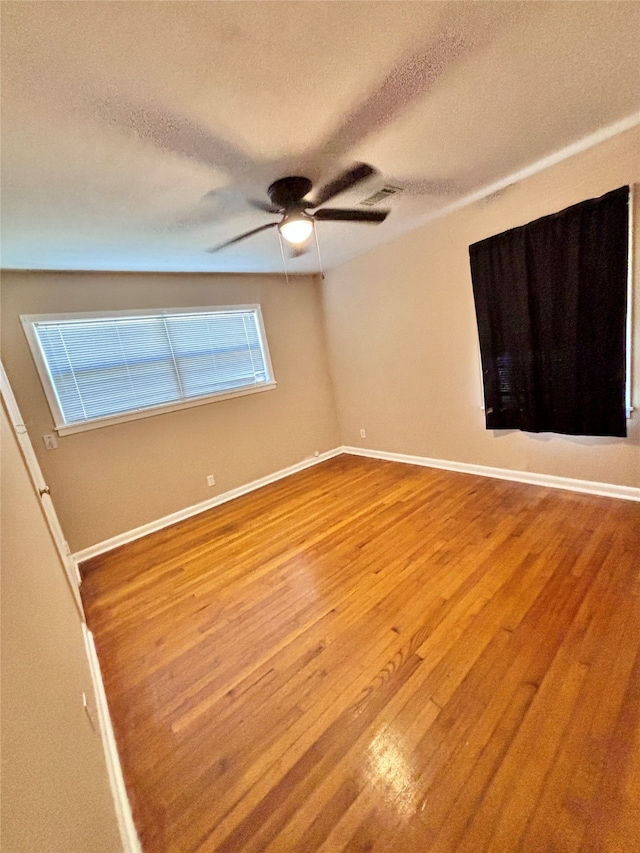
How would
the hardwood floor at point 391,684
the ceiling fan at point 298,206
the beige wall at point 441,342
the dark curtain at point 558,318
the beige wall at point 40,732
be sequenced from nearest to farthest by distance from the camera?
1. the beige wall at point 40,732
2. the hardwood floor at point 391,684
3. the ceiling fan at point 298,206
4. the dark curtain at point 558,318
5. the beige wall at point 441,342

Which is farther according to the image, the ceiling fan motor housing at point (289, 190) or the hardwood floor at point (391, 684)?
the ceiling fan motor housing at point (289, 190)

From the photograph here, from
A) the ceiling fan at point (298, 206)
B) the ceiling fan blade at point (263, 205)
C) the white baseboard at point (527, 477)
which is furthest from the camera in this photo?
the white baseboard at point (527, 477)

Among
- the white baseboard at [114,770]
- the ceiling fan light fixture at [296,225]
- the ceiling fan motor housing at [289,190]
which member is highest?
the ceiling fan motor housing at [289,190]

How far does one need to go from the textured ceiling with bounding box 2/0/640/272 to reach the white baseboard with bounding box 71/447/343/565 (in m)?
2.45

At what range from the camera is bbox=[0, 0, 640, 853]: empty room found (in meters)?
1.05

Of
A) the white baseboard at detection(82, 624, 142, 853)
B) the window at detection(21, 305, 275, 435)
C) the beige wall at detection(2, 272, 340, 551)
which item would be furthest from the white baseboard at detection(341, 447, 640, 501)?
the white baseboard at detection(82, 624, 142, 853)

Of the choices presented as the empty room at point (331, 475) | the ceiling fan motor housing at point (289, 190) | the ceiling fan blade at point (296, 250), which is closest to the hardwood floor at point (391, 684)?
the empty room at point (331, 475)

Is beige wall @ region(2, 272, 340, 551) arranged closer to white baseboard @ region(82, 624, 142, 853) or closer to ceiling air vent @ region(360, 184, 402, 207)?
white baseboard @ region(82, 624, 142, 853)

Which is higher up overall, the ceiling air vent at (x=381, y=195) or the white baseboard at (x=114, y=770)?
the ceiling air vent at (x=381, y=195)

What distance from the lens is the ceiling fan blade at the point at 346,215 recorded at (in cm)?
193

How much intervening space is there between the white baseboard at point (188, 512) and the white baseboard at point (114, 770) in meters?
1.48

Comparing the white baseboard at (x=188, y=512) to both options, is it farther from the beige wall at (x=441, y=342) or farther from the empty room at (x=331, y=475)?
the beige wall at (x=441, y=342)

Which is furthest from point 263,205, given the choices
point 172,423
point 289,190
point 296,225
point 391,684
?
point 391,684

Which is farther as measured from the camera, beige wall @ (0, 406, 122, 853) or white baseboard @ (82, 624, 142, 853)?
white baseboard @ (82, 624, 142, 853)
